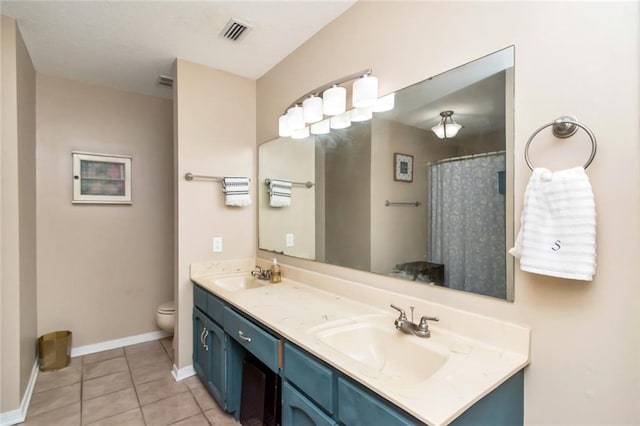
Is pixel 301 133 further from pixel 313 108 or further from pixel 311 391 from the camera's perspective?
pixel 311 391

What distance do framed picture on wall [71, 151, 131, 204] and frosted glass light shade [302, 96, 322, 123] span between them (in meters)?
2.00

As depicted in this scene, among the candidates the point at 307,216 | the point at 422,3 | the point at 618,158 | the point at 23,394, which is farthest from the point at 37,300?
the point at 618,158

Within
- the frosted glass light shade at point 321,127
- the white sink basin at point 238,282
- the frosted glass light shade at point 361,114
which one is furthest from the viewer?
the white sink basin at point 238,282

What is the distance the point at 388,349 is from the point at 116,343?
278 cm

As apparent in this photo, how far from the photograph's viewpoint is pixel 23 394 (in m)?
1.97

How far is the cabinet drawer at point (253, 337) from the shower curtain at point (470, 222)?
0.81m

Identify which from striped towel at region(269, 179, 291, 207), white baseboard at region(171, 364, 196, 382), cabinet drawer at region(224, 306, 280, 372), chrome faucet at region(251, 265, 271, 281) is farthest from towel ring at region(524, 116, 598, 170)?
white baseboard at region(171, 364, 196, 382)

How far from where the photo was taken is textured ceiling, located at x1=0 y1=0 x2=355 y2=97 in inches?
68.3

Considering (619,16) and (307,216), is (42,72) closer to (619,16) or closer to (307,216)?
(307,216)

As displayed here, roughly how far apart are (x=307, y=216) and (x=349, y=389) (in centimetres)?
137

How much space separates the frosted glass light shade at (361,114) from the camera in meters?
1.68

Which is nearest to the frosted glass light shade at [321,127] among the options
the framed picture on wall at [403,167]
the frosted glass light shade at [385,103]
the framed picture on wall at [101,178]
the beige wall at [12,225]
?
the frosted glass light shade at [385,103]

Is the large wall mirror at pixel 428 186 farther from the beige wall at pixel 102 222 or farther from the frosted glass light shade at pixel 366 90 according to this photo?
the beige wall at pixel 102 222

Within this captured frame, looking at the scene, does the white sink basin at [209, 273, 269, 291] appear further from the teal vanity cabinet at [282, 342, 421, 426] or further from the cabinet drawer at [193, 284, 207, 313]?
the teal vanity cabinet at [282, 342, 421, 426]
